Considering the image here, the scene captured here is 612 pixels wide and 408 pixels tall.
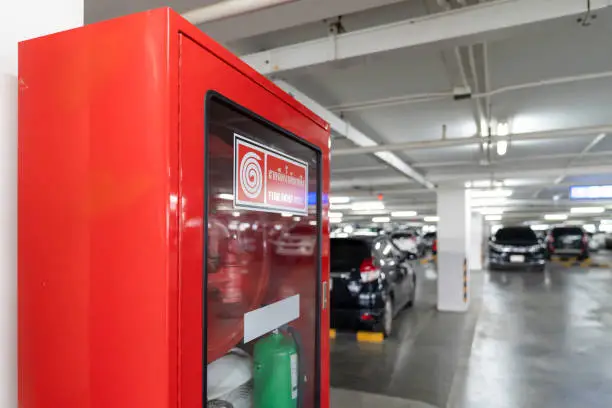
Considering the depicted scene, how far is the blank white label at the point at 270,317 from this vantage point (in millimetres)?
1438

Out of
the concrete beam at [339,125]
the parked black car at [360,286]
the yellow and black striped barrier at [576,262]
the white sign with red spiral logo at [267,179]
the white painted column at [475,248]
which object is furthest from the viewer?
the yellow and black striped barrier at [576,262]

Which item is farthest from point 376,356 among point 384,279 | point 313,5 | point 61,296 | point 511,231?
point 511,231

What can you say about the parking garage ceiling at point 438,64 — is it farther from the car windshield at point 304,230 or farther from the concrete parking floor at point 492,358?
the concrete parking floor at point 492,358

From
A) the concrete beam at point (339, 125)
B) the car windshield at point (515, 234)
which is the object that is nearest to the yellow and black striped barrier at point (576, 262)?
the car windshield at point (515, 234)

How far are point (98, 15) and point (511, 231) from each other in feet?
58.1

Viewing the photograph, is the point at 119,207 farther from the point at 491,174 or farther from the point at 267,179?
the point at 491,174

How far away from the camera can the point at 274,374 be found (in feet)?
6.01

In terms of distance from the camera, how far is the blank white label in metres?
1.44

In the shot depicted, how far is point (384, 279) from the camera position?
6.74 metres

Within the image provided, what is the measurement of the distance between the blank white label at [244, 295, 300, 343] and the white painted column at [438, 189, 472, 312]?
787 cm

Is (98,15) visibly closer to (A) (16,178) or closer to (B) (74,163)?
(A) (16,178)

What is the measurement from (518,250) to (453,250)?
8.24m

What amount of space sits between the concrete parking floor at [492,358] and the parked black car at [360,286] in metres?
0.35

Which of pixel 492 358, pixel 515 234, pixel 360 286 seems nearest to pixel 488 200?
pixel 515 234
